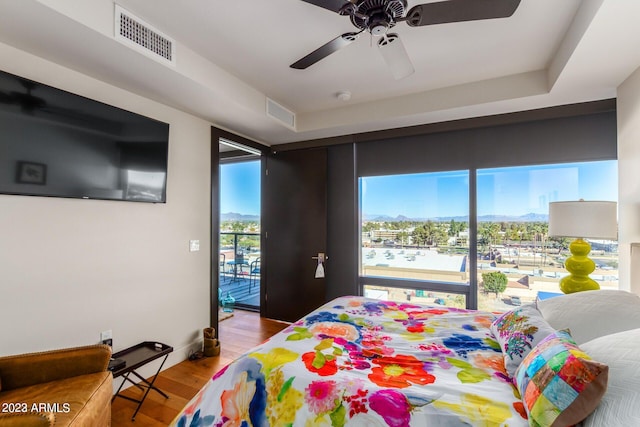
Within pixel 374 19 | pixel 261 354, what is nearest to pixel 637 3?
pixel 374 19

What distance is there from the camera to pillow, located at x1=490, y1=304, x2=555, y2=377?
4.32ft

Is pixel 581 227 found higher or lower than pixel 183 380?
higher

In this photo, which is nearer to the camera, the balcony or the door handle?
the door handle

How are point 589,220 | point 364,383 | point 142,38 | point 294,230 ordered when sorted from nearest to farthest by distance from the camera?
point 364,383 → point 142,38 → point 589,220 → point 294,230

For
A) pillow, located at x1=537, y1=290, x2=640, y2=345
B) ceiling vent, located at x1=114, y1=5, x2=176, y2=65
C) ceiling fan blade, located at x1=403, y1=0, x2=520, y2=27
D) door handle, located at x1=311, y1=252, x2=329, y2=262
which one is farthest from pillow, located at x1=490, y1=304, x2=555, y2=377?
ceiling vent, located at x1=114, y1=5, x2=176, y2=65

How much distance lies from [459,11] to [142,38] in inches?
71.2

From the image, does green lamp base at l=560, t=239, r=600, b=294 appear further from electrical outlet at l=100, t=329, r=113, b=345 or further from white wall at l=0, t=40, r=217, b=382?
electrical outlet at l=100, t=329, r=113, b=345

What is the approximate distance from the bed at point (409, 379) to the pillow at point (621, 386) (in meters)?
0.03

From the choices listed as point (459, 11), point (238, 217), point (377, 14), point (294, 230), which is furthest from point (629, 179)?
point (238, 217)

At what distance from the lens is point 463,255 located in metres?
3.20

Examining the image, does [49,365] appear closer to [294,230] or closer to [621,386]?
[621,386]

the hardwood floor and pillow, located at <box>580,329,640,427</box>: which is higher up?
pillow, located at <box>580,329,640,427</box>

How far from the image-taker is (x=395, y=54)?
1.80 meters

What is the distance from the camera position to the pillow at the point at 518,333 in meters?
1.32
